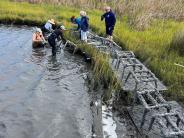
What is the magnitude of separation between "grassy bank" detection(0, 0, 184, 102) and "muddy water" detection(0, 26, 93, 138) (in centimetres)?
291

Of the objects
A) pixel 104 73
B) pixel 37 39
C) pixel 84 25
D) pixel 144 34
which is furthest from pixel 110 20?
pixel 104 73

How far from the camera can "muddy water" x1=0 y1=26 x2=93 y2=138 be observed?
1159 cm

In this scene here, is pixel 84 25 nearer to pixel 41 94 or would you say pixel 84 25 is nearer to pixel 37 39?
pixel 37 39

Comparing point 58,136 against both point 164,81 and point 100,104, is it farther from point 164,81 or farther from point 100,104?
point 164,81

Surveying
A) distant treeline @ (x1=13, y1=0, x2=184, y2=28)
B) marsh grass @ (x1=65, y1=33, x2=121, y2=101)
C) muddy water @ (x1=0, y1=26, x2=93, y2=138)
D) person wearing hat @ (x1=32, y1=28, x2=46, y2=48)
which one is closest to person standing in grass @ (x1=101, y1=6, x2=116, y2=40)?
marsh grass @ (x1=65, y1=33, x2=121, y2=101)

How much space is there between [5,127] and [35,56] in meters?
7.67

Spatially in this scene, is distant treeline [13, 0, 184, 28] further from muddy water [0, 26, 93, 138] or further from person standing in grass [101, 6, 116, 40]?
muddy water [0, 26, 93, 138]

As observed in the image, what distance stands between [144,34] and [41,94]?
763cm

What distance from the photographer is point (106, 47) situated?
58.4ft

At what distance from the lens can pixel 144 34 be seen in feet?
64.0

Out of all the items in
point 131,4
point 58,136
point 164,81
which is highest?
point 131,4

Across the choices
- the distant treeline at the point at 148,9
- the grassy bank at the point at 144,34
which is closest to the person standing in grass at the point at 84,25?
the grassy bank at the point at 144,34

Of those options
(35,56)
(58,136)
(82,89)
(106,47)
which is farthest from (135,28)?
(58,136)

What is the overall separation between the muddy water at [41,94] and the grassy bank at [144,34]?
114 inches
